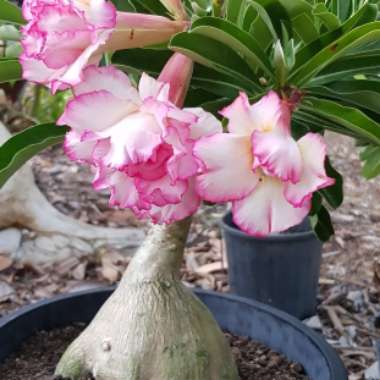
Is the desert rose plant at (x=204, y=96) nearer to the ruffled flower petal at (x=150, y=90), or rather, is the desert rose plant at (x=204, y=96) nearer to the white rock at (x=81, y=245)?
the ruffled flower petal at (x=150, y=90)

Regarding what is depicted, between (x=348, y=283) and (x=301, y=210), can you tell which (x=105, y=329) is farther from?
(x=348, y=283)

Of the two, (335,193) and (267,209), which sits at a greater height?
(267,209)

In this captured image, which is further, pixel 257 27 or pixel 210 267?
pixel 210 267

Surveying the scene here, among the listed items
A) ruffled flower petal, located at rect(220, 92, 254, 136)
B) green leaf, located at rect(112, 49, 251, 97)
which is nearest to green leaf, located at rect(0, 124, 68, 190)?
green leaf, located at rect(112, 49, 251, 97)

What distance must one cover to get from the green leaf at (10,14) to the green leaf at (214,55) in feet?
0.86

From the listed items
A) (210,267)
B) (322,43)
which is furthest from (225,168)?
(210,267)

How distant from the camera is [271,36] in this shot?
86 centimetres

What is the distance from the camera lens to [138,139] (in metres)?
0.62

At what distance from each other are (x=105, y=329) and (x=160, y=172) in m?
0.58

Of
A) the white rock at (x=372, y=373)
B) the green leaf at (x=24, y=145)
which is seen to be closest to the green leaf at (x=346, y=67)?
the green leaf at (x=24, y=145)

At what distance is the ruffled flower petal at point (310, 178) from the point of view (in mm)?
629

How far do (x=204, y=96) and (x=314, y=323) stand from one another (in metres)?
1.38

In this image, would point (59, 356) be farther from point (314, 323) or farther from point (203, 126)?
point (314, 323)

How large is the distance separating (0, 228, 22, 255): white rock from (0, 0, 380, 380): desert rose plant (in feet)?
4.68
